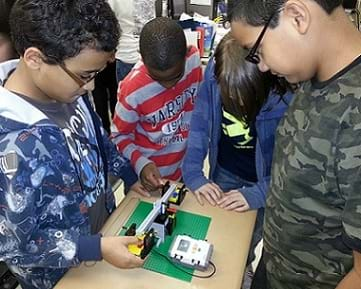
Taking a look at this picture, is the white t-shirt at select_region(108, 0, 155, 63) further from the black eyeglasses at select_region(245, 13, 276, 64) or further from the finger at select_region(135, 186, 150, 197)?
the black eyeglasses at select_region(245, 13, 276, 64)

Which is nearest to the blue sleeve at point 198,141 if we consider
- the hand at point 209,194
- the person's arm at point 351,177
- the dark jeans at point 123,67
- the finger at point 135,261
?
the hand at point 209,194

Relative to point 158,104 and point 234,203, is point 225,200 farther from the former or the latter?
point 158,104

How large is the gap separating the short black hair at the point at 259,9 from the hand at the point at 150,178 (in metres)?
0.61

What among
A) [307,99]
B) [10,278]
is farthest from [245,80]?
[10,278]

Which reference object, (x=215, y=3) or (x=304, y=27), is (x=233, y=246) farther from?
(x=215, y=3)

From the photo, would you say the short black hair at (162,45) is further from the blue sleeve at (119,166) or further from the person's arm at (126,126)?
the blue sleeve at (119,166)

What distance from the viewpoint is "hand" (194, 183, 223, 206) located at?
119 centimetres

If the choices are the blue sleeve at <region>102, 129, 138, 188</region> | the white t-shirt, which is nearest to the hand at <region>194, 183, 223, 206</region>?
the blue sleeve at <region>102, 129, 138, 188</region>

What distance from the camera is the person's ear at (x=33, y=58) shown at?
86cm

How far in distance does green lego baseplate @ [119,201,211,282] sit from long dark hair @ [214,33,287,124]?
355 millimetres

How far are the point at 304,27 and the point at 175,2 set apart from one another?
2.28 m

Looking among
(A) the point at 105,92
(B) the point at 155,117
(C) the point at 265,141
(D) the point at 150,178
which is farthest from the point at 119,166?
(A) the point at 105,92

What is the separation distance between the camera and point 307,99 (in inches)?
32.3

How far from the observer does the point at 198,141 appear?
1323 mm
